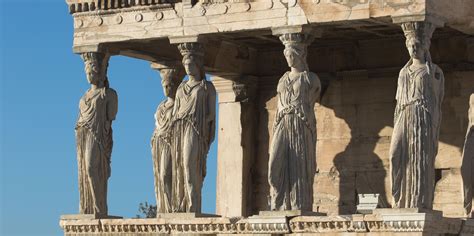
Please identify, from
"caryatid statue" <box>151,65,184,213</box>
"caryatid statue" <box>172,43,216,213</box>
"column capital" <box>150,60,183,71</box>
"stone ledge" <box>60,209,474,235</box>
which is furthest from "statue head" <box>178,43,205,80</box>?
"stone ledge" <box>60,209,474,235</box>

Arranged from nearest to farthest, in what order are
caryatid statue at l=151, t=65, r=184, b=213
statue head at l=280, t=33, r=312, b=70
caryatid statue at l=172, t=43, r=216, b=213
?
statue head at l=280, t=33, r=312, b=70
caryatid statue at l=172, t=43, r=216, b=213
caryatid statue at l=151, t=65, r=184, b=213

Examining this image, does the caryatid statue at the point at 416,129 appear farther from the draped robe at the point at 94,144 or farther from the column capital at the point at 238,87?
the column capital at the point at 238,87

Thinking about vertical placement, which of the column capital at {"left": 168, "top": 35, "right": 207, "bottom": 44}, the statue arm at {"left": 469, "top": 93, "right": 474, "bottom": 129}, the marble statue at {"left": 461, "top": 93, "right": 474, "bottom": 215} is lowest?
the marble statue at {"left": 461, "top": 93, "right": 474, "bottom": 215}

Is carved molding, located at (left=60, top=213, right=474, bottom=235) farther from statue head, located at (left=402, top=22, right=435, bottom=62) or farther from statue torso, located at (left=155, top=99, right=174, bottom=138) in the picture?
statue head, located at (left=402, top=22, right=435, bottom=62)

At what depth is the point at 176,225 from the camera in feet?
106

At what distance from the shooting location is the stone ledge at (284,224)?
29875 millimetres

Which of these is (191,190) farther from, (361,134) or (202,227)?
(361,134)

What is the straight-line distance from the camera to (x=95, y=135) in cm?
3341

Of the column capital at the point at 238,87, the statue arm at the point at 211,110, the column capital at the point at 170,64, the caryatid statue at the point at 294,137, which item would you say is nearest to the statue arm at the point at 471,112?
the caryatid statue at the point at 294,137

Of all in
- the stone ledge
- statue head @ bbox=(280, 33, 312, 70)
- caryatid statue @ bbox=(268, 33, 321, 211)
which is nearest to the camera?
the stone ledge

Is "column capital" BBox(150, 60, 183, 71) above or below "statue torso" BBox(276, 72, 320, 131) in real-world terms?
above

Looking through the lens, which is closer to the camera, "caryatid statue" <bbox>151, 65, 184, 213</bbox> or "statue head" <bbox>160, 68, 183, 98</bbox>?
"caryatid statue" <bbox>151, 65, 184, 213</bbox>

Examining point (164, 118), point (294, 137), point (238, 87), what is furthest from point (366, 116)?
point (294, 137)

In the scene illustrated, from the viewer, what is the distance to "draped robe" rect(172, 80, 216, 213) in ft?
106
